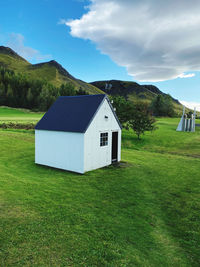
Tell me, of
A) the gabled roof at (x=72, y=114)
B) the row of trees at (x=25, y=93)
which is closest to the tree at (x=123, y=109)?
the gabled roof at (x=72, y=114)

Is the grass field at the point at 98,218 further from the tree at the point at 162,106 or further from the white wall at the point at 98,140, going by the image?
the tree at the point at 162,106

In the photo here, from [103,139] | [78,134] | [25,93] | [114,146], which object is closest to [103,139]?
[103,139]

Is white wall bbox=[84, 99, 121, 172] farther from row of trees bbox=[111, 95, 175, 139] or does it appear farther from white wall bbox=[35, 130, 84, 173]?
row of trees bbox=[111, 95, 175, 139]

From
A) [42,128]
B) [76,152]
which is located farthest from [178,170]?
[42,128]

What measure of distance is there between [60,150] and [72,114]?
2.79 meters

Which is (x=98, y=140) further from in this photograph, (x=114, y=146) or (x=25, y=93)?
(x=25, y=93)

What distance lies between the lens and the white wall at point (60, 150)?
12.7 metres

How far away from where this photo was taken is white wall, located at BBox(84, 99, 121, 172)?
42.1ft

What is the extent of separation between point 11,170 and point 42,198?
18.1 ft

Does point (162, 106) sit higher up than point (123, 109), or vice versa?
point (162, 106)

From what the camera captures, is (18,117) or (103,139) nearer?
(103,139)

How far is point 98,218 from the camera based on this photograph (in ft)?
23.6

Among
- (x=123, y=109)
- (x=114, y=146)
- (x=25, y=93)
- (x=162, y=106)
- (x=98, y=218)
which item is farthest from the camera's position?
(x=25, y=93)

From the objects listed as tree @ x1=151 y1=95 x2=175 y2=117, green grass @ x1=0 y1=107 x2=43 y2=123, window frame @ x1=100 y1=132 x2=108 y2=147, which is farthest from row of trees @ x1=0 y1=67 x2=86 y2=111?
window frame @ x1=100 y1=132 x2=108 y2=147
